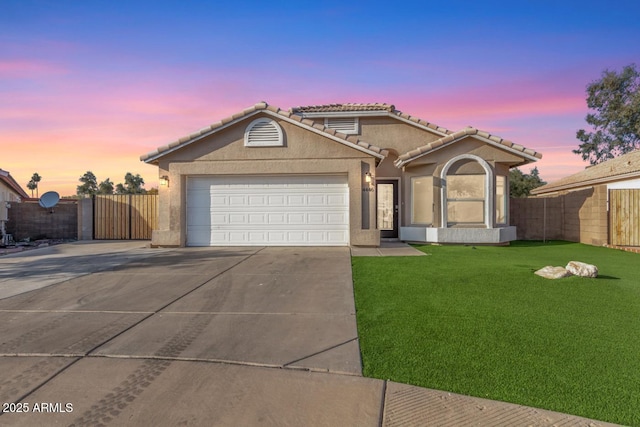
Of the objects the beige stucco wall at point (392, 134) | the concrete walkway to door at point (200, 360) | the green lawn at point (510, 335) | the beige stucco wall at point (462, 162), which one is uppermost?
the beige stucco wall at point (392, 134)

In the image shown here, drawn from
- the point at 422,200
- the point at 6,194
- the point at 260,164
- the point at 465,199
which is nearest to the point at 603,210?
the point at 465,199

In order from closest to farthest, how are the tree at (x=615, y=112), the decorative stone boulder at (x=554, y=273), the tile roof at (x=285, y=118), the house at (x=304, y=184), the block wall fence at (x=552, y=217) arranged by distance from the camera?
the decorative stone boulder at (x=554, y=273) → the tile roof at (x=285, y=118) → the house at (x=304, y=184) → the block wall fence at (x=552, y=217) → the tree at (x=615, y=112)

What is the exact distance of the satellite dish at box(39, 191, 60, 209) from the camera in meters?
15.0

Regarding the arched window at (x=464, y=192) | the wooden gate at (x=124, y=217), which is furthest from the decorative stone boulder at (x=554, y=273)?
the wooden gate at (x=124, y=217)

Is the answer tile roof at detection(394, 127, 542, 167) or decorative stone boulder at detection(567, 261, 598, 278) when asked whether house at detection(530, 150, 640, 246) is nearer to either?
tile roof at detection(394, 127, 542, 167)

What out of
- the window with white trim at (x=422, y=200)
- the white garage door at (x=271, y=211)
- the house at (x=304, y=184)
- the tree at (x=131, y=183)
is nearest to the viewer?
the house at (x=304, y=184)

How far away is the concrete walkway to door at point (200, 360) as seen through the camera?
2.46 metres

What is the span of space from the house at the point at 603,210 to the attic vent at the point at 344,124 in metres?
8.72

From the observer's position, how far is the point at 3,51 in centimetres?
998

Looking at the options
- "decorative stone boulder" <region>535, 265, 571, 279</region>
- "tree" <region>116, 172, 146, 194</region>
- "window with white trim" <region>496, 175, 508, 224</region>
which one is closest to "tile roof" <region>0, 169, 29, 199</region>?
"window with white trim" <region>496, 175, 508, 224</region>

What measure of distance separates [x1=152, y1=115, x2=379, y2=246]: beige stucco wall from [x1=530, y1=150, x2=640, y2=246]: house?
27.1 feet

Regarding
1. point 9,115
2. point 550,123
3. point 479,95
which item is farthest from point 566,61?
point 9,115

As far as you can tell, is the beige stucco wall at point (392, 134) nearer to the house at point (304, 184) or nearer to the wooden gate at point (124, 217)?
the house at point (304, 184)

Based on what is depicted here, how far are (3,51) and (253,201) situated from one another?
8.00 metres
